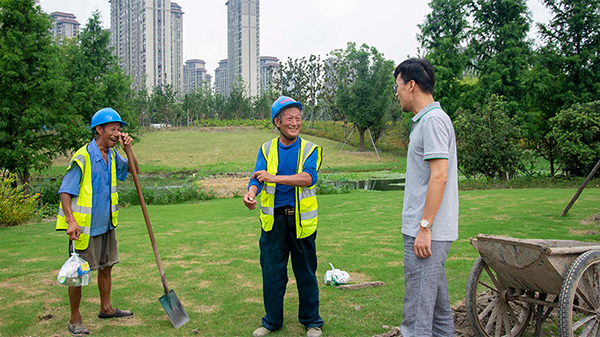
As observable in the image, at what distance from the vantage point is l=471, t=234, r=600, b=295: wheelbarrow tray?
2852 millimetres

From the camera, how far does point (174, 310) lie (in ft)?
13.2

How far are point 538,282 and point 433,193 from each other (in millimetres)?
1333

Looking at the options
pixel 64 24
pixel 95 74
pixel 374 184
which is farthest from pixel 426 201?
pixel 64 24

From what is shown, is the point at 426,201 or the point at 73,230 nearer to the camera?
the point at 426,201

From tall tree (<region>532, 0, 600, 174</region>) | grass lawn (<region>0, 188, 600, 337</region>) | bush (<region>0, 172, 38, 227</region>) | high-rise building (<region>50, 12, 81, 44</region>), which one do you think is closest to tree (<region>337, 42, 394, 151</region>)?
tall tree (<region>532, 0, 600, 174</region>)

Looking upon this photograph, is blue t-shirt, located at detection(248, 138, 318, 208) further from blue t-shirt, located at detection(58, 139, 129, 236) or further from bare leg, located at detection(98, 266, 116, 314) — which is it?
bare leg, located at detection(98, 266, 116, 314)

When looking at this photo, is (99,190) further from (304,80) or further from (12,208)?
(304,80)

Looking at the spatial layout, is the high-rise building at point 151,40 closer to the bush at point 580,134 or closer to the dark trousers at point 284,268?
the bush at point 580,134

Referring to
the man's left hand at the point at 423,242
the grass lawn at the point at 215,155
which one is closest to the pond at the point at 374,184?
the grass lawn at the point at 215,155

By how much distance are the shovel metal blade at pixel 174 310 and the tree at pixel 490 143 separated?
16354 mm

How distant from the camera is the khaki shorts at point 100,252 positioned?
385 cm

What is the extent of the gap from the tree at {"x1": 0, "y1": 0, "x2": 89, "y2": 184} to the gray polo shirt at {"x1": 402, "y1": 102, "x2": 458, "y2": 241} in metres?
14.4

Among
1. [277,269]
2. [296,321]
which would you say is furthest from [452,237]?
[296,321]

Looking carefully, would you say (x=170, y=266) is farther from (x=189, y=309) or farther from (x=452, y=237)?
(x=452, y=237)
